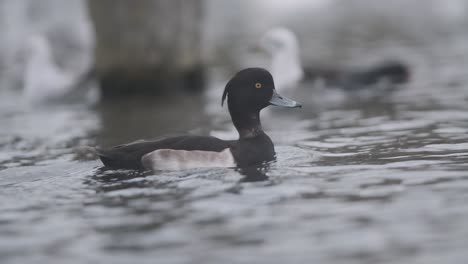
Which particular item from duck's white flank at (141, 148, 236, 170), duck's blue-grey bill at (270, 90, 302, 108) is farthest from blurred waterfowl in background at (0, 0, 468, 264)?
duck's blue-grey bill at (270, 90, 302, 108)

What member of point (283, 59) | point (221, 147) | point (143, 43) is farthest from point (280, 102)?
point (143, 43)

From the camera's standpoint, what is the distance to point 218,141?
330 inches

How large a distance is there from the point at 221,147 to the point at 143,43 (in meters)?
6.67

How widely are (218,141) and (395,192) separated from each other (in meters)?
1.94

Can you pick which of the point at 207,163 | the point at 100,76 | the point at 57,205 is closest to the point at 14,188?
the point at 57,205

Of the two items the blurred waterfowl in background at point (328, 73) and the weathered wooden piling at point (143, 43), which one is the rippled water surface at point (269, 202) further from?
the weathered wooden piling at point (143, 43)

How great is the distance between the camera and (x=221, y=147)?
8.30 m

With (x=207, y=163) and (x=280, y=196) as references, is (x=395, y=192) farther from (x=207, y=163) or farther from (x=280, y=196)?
(x=207, y=163)

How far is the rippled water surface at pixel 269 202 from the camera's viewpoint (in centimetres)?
575

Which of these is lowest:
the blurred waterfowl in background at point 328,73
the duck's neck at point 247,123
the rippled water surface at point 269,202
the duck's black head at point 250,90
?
the rippled water surface at point 269,202

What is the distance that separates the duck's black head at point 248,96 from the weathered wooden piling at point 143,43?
6053 millimetres

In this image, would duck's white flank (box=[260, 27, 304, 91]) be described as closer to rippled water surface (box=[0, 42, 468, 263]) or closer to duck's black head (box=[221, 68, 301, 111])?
rippled water surface (box=[0, 42, 468, 263])

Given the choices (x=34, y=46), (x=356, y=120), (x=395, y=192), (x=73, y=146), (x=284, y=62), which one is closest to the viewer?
(x=395, y=192)

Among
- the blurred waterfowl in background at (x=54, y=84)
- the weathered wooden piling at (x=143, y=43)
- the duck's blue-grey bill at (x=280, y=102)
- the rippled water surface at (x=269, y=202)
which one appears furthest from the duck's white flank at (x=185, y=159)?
the blurred waterfowl in background at (x=54, y=84)
